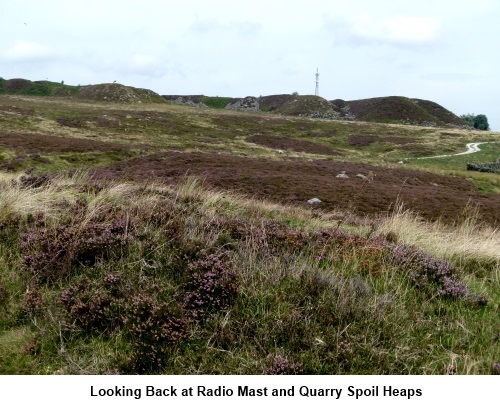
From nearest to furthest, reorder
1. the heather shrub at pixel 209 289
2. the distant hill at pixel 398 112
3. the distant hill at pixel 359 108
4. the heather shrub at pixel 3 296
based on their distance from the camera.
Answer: the heather shrub at pixel 209 289 < the heather shrub at pixel 3 296 < the distant hill at pixel 398 112 < the distant hill at pixel 359 108

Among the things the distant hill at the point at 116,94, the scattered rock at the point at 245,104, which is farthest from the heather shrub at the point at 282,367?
the scattered rock at the point at 245,104

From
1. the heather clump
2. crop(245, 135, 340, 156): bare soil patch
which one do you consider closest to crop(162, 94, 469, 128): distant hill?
crop(245, 135, 340, 156): bare soil patch

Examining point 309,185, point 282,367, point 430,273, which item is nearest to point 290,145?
point 309,185

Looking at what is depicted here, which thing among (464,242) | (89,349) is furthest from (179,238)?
(464,242)

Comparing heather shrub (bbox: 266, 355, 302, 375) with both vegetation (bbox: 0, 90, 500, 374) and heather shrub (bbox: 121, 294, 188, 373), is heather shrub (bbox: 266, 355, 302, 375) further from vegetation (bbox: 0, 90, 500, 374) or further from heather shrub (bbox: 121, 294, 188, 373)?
heather shrub (bbox: 121, 294, 188, 373)

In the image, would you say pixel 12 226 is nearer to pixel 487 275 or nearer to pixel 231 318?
pixel 231 318

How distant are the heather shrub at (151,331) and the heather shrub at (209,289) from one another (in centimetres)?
22

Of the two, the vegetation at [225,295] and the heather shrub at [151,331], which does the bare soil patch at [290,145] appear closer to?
the vegetation at [225,295]

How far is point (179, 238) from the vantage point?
5707 mm

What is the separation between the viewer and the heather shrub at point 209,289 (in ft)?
14.5

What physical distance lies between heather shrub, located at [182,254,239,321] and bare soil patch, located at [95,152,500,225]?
9425 millimetres

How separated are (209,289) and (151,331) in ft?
2.64

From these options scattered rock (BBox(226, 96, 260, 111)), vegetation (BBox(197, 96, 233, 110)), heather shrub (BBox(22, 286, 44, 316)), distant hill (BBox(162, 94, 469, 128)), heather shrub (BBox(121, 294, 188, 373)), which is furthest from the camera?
vegetation (BBox(197, 96, 233, 110))

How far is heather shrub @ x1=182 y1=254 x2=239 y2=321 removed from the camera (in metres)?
4.41
